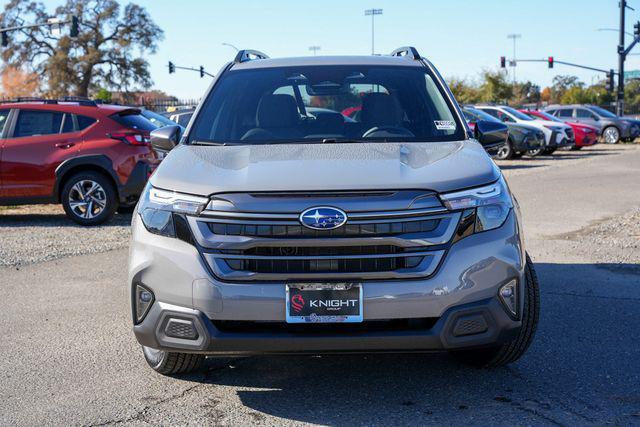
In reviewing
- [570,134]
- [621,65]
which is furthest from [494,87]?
[570,134]

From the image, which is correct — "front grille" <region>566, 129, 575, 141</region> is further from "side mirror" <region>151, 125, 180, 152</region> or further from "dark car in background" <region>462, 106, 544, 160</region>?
"side mirror" <region>151, 125, 180, 152</region>

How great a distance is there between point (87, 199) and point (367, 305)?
8467 mm

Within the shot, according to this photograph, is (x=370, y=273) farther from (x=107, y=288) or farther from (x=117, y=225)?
(x=117, y=225)

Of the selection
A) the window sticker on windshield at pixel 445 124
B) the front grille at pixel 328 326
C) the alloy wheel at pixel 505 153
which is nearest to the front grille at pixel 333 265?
the front grille at pixel 328 326

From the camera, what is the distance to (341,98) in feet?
18.6

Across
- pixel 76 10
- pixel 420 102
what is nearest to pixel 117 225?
pixel 420 102

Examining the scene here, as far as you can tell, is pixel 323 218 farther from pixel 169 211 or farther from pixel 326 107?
pixel 326 107

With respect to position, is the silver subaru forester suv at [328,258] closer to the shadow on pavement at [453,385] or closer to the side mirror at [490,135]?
the shadow on pavement at [453,385]

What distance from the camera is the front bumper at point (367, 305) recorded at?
3.88 m

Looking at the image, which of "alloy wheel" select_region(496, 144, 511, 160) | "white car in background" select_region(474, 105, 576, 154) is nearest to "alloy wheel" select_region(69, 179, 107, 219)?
"alloy wheel" select_region(496, 144, 511, 160)

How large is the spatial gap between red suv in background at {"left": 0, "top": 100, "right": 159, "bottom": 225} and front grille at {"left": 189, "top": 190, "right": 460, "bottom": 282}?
7872mm

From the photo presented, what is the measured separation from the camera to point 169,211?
13.6 feet

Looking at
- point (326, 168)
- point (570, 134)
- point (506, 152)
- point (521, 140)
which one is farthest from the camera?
point (570, 134)

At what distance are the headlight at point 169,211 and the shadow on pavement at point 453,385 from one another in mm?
909
